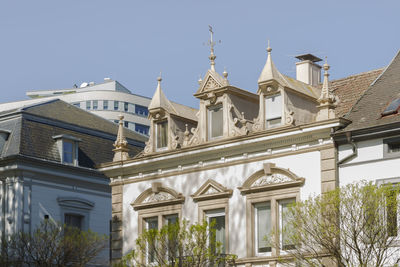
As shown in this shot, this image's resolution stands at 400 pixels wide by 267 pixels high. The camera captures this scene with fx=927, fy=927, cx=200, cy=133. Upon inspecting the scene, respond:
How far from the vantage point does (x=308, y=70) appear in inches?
1519

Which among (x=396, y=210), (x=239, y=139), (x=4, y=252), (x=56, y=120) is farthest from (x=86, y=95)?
(x=396, y=210)

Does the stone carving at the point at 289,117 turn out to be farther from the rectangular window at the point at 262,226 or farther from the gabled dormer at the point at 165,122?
the gabled dormer at the point at 165,122

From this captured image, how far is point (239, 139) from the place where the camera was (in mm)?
34562

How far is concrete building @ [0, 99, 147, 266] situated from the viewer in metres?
43.8

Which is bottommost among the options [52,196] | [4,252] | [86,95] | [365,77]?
[4,252]

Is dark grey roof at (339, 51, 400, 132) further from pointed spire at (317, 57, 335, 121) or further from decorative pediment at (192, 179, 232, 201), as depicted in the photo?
decorative pediment at (192, 179, 232, 201)

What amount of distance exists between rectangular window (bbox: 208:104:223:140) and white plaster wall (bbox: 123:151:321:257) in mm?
1476

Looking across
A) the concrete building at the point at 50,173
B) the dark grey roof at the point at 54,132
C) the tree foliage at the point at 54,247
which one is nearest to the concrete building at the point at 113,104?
the dark grey roof at the point at 54,132

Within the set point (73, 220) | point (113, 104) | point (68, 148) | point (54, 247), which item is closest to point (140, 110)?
point (113, 104)

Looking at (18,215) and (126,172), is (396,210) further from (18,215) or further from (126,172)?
(18,215)

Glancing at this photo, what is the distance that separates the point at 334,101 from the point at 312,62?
592 cm

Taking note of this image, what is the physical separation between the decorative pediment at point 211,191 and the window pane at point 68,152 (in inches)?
484

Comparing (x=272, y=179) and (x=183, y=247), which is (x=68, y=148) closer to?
(x=183, y=247)

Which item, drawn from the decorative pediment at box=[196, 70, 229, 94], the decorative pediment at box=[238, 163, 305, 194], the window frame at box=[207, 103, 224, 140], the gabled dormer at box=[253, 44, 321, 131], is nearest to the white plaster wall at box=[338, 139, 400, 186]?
the decorative pediment at box=[238, 163, 305, 194]
